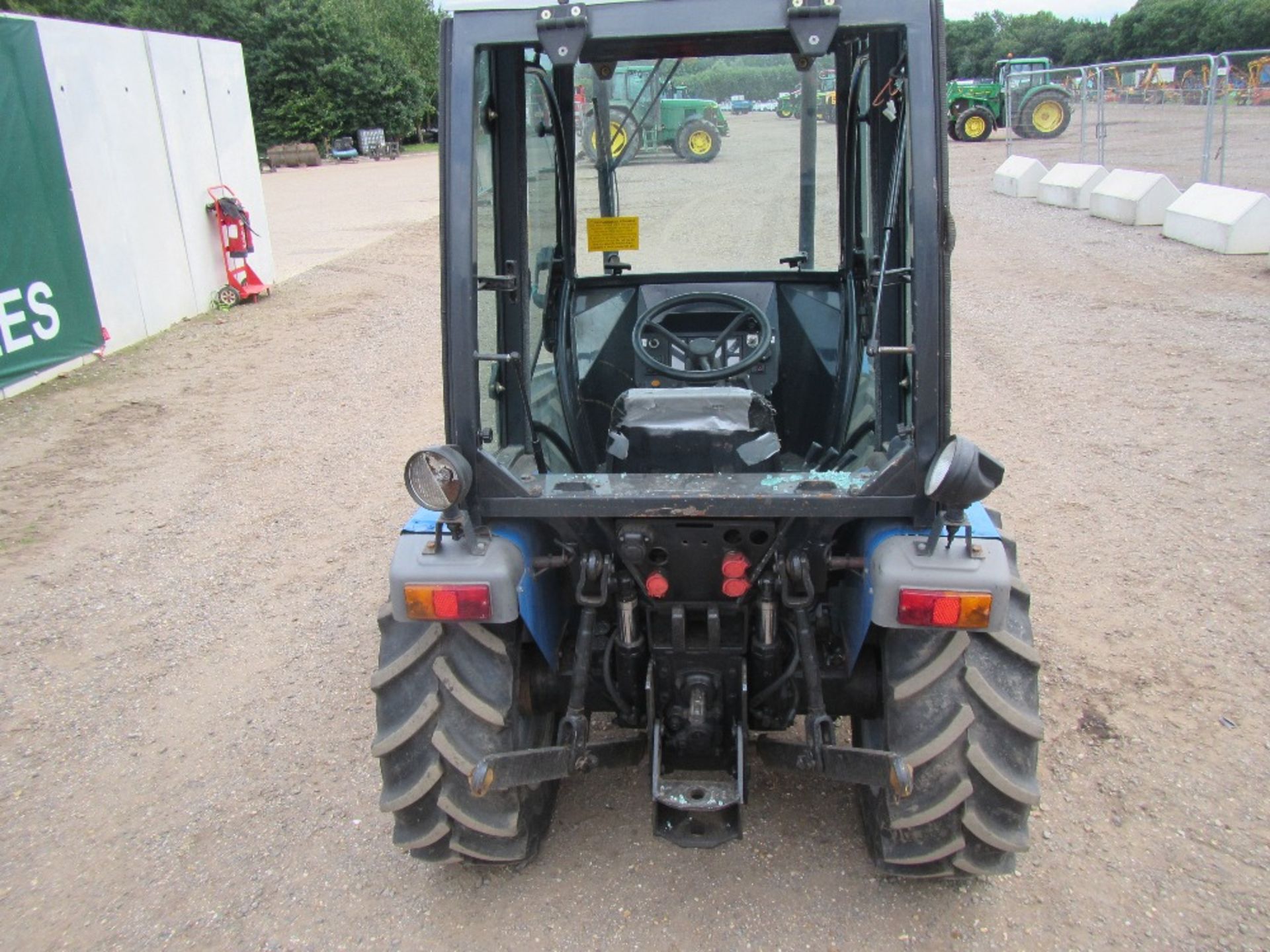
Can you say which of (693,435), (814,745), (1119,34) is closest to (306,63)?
(1119,34)

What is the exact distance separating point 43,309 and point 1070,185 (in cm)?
1491

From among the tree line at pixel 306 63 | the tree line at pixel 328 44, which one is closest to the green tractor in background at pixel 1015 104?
the tree line at pixel 328 44

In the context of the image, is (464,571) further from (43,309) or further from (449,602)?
(43,309)

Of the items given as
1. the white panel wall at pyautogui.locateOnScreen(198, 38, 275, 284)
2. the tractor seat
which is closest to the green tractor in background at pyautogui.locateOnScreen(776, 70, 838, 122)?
the tractor seat

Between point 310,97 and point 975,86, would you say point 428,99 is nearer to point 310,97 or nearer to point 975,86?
point 310,97

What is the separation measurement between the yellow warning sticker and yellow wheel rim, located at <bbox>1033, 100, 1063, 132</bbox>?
83.3 feet

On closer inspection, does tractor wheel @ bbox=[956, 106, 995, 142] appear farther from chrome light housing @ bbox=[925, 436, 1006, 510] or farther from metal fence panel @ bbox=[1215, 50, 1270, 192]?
chrome light housing @ bbox=[925, 436, 1006, 510]

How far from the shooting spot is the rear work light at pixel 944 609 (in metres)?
2.43

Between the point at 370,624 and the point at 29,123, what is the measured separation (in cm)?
710

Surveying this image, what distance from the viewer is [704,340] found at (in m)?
4.03

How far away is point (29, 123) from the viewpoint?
9008 mm

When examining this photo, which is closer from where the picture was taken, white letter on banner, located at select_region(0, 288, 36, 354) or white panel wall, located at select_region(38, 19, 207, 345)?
white letter on banner, located at select_region(0, 288, 36, 354)

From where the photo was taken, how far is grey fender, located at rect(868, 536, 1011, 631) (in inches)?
95.4

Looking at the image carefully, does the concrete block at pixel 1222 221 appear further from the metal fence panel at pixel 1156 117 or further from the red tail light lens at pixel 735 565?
the red tail light lens at pixel 735 565
